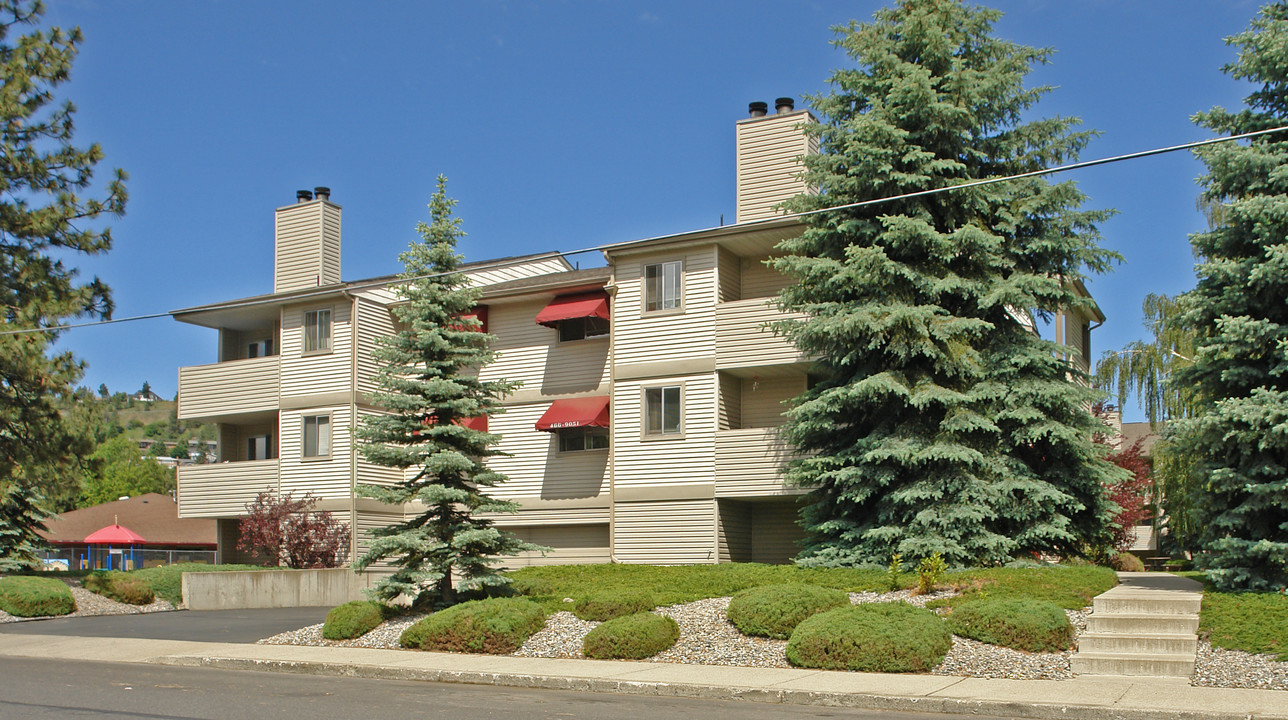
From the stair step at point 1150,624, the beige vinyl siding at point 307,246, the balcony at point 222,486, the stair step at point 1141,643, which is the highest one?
the beige vinyl siding at point 307,246

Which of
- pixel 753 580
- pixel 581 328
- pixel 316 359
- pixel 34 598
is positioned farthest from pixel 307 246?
pixel 753 580

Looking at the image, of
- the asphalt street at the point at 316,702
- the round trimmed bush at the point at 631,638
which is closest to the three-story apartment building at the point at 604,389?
the round trimmed bush at the point at 631,638

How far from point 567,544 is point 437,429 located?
36.4 ft

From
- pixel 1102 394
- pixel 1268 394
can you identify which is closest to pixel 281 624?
pixel 1102 394

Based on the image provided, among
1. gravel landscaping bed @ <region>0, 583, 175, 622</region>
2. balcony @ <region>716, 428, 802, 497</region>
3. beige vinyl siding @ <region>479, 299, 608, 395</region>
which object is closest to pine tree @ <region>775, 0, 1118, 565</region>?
balcony @ <region>716, 428, 802, 497</region>

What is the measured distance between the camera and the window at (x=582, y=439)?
1161 inches

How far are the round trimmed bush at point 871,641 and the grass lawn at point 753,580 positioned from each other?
2530 mm

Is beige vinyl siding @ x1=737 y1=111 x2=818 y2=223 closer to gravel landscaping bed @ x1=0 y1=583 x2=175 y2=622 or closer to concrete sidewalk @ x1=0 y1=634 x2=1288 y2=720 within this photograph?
concrete sidewalk @ x1=0 y1=634 x2=1288 y2=720

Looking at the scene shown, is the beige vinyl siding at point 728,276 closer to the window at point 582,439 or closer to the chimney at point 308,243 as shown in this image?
the window at point 582,439

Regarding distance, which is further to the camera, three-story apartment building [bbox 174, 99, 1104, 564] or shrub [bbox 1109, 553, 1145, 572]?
shrub [bbox 1109, 553, 1145, 572]

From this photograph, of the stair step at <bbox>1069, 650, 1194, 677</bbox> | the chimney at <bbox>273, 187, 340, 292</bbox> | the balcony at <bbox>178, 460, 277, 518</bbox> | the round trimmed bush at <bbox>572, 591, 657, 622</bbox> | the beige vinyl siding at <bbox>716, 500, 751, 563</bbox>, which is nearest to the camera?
the stair step at <bbox>1069, 650, 1194, 677</bbox>

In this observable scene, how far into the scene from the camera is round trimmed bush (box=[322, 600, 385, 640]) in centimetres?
1823

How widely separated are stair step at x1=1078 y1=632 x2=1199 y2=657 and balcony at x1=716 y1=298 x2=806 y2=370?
466 inches

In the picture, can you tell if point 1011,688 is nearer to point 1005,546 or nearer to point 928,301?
point 1005,546
